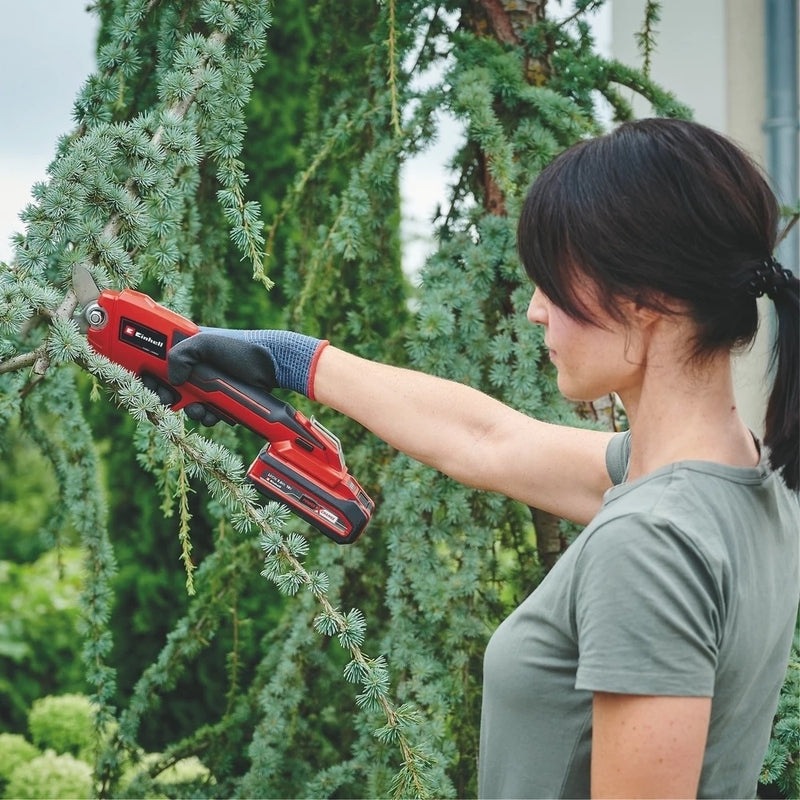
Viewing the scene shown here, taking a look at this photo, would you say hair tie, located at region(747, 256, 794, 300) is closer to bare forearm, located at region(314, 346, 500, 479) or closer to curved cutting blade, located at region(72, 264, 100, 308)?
bare forearm, located at region(314, 346, 500, 479)

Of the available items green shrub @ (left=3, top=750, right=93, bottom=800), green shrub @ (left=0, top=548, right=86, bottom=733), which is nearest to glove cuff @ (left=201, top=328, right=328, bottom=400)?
green shrub @ (left=3, top=750, right=93, bottom=800)

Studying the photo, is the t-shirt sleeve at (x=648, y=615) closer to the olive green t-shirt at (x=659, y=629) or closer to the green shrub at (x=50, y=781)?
the olive green t-shirt at (x=659, y=629)

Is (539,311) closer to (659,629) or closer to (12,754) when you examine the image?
(659,629)

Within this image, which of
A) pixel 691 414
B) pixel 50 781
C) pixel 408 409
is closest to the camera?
pixel 691 414

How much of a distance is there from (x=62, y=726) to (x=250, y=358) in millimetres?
1550

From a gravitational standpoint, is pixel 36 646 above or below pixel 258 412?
below

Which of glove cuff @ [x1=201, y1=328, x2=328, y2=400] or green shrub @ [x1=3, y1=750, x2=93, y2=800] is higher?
glove cuff @ [x1=201, y1=328, x2=328, y2=400]

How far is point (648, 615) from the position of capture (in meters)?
0.77

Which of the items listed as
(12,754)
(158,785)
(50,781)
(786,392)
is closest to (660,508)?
(786,392)

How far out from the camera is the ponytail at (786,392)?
3.01 feet

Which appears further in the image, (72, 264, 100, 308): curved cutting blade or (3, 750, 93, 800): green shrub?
(3, 750, 93, 800): green shrub

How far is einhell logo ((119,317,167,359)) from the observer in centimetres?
117

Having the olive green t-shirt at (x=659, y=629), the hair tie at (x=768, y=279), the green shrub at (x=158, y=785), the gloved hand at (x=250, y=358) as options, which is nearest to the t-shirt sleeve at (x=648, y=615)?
the olive green t-shirt at (x=659, y=629)

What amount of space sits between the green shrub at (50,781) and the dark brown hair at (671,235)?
1.69m
